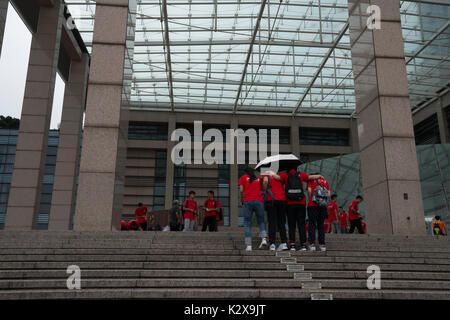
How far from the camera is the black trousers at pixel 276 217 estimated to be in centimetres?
749

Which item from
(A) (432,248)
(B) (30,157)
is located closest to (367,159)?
(A) (432,248)

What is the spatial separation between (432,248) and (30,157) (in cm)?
1637

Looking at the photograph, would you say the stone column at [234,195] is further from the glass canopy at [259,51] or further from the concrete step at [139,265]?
the concrete step at [139,265]

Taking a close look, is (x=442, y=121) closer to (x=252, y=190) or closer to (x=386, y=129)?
(x=386, y=129)

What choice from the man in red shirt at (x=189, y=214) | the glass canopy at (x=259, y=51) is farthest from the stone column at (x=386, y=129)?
the glass canopy at (x=259, y=51)

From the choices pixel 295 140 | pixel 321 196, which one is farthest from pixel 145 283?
pixel 295 140

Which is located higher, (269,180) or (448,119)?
(448,119)

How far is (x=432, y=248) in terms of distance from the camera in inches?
307

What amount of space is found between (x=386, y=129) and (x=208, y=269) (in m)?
8.09

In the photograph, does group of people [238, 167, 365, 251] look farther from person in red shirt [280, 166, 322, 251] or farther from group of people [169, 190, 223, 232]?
group of people [169, 190, 223, 232]

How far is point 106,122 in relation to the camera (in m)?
11.6

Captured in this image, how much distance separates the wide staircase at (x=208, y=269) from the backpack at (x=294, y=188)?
1100 millimetres

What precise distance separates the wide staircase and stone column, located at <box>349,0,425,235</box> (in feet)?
10.9
